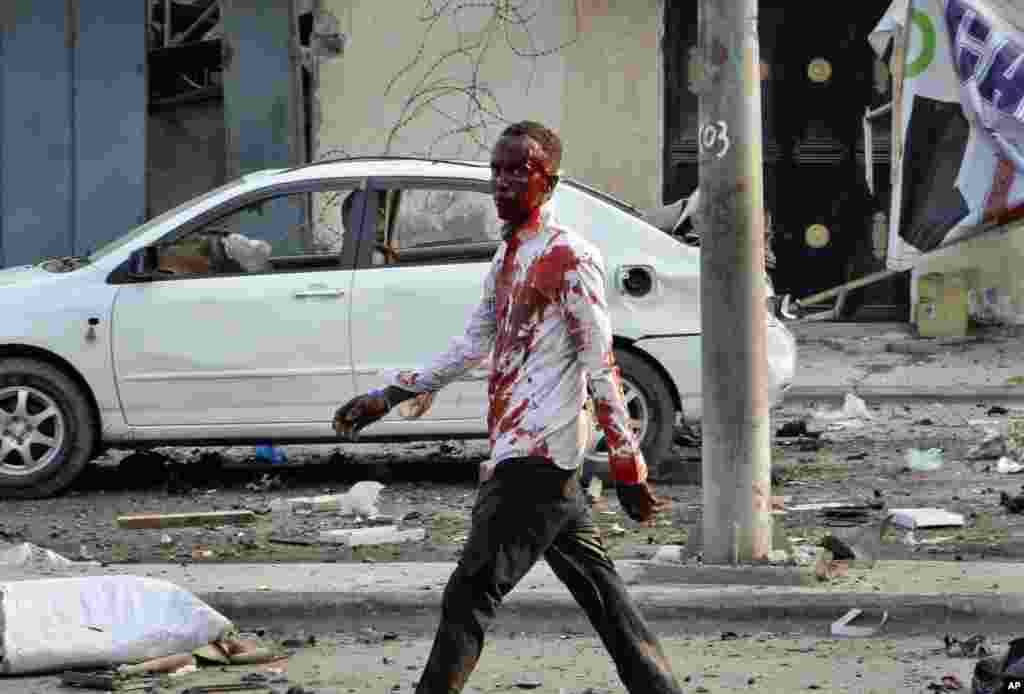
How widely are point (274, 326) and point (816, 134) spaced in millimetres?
7456

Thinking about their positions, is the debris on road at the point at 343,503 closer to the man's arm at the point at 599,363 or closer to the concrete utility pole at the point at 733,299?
the concrete utility pole at the point at 733,299

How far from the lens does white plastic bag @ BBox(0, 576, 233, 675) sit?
717 centimetres

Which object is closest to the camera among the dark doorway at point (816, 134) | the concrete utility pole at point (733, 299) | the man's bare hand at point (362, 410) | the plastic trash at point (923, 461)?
the man's bare hand at point (362, 410)

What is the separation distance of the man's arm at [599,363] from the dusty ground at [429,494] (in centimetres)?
330

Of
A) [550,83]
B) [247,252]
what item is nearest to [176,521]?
[247,252]

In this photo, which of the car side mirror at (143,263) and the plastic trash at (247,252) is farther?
the plastic trash at (247,252)

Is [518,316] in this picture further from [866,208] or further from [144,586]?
[866,208]

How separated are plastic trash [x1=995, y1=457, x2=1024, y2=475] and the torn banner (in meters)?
3.44

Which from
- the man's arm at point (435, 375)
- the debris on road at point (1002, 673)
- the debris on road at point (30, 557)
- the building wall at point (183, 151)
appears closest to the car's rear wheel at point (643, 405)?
the debris on road at point (30, 557)

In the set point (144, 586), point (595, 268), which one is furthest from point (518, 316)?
point (144, 586)

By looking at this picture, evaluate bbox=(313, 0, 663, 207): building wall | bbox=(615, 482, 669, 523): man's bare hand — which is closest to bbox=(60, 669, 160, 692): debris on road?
bbox=(615, 482, 669, 523): man's bare hand

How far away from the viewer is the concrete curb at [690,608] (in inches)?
307

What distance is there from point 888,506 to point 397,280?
8.94ft

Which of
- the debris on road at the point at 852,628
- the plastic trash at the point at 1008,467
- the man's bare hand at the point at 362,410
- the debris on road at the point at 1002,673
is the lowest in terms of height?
the debris on road at the point at 852,628
